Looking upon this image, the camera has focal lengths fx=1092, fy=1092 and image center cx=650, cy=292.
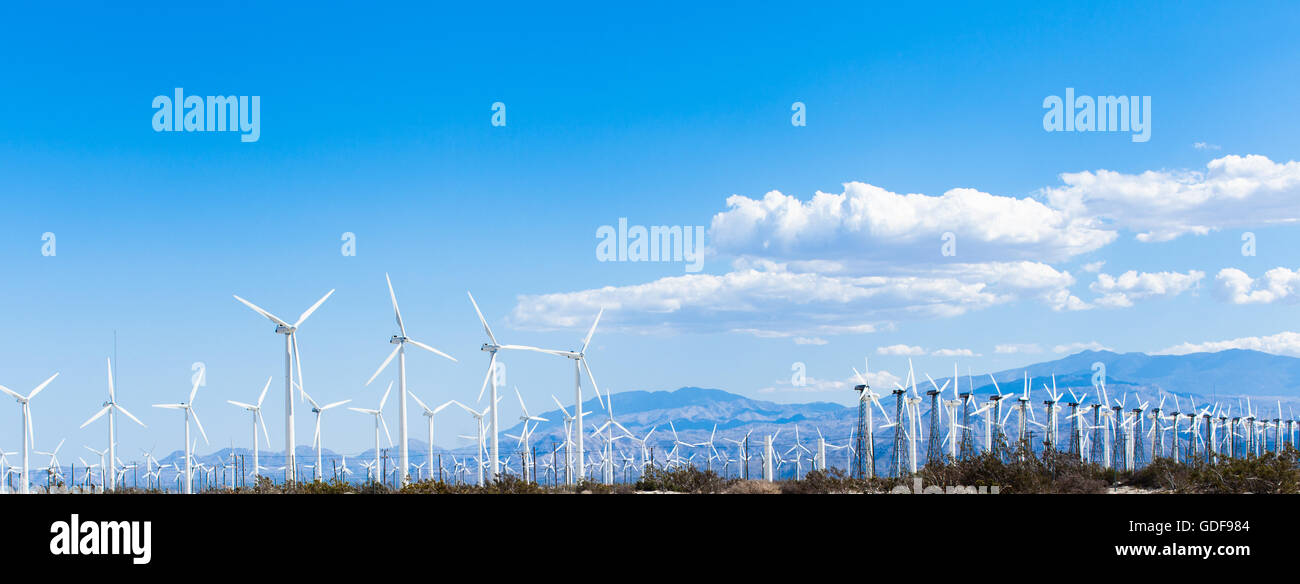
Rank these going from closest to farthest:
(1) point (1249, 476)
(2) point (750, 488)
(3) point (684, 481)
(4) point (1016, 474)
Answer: (1) point (1249, 476), (4) point (1016, 474), (2) point (750, 488), (3) point (684, 481)

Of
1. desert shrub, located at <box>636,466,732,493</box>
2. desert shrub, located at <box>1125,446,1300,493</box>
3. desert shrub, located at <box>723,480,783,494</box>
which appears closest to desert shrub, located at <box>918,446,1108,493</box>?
desert shrub, located at <box>1125,446,1300,493</box>

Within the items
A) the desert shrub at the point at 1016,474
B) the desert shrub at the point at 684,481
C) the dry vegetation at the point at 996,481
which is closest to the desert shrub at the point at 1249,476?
the dry vegetation at the point at 996,481

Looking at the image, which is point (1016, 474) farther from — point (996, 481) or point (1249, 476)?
point (1249, 476)

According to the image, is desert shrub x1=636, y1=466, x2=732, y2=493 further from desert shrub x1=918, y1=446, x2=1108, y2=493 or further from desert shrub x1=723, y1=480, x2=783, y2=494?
desert shrub x1=918, y1=446, x2=1108, y2=493

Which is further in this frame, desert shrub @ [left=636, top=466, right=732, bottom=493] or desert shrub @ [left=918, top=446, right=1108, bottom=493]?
desert shrub @ [left=636, top=466, right=732, bottom=493]

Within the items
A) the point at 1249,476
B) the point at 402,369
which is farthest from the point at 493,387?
the point at 1249,476

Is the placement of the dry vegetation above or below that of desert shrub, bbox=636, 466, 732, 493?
above

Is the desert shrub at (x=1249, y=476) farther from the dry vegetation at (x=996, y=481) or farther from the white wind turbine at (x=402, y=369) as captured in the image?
the white wind turbine at (x=402, y=369)

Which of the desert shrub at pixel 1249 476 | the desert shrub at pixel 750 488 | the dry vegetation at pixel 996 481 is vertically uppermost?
the desert shrub at pixel 1249 476

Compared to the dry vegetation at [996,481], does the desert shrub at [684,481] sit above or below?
below
